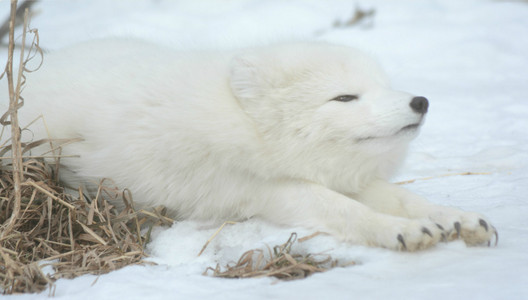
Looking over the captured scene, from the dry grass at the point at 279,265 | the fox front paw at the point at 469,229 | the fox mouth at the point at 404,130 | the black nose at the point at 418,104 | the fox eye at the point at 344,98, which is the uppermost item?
the fox eye at the point at 344,98

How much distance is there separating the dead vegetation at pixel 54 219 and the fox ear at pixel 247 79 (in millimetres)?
780

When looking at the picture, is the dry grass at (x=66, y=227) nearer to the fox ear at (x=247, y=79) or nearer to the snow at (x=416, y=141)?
the snow at (x=416, y=141)

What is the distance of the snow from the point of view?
2387 millimetres

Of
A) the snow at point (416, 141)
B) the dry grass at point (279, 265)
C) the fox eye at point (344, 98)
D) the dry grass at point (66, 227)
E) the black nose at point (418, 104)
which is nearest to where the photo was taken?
the snow at point (416, 141)

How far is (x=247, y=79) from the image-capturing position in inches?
125

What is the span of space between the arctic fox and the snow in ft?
0.52

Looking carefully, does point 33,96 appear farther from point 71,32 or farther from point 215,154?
point 71,32

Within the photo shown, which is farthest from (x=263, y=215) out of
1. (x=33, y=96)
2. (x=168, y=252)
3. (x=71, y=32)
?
(x=71, y=32)

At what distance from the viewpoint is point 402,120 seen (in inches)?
118

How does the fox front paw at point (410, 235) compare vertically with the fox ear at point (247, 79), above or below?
below

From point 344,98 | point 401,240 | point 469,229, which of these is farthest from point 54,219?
point 469,229

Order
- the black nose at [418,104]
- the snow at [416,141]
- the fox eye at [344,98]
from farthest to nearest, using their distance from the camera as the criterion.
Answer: the fox eye at [344,98]
the black nose at [418,104]
the snow at [416,141]

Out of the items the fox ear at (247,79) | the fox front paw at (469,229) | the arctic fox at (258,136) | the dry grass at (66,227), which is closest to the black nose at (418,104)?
the arctic fox at (258,136)

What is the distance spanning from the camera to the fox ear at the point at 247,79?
319 centimetres
